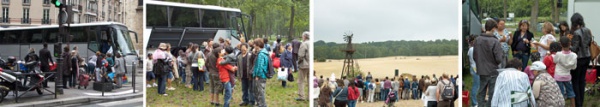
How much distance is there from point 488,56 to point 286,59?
107 inches

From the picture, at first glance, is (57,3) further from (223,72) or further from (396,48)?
(396,48)

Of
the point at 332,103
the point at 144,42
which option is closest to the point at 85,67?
the point at 144,42

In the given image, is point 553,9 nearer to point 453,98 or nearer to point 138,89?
point 453,98

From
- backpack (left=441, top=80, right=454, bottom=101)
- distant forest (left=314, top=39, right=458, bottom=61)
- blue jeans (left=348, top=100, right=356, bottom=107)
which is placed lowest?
blue jeans (left=348, top=100, right=356, bottom=107)

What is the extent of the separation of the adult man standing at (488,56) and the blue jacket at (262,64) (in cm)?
285

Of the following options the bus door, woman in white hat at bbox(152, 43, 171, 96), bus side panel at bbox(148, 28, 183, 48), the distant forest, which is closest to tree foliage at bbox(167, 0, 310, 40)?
the distant forest

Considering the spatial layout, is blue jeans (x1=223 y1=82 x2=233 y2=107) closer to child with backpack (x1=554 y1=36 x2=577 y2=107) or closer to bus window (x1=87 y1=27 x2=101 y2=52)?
child with backpack (x1=554 y1=36 x2=577 y2=107)

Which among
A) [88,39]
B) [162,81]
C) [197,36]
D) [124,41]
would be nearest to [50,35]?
[88,39]

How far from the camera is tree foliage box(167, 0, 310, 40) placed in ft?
26.6

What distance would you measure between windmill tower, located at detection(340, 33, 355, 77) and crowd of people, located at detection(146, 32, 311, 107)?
595 mm

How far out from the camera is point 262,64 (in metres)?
8.23

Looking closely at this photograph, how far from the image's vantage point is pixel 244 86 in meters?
8.62

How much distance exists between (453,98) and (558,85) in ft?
4.11

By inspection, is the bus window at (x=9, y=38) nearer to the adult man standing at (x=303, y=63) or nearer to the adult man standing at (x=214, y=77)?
the adult man standing at (x=214, y=77)
